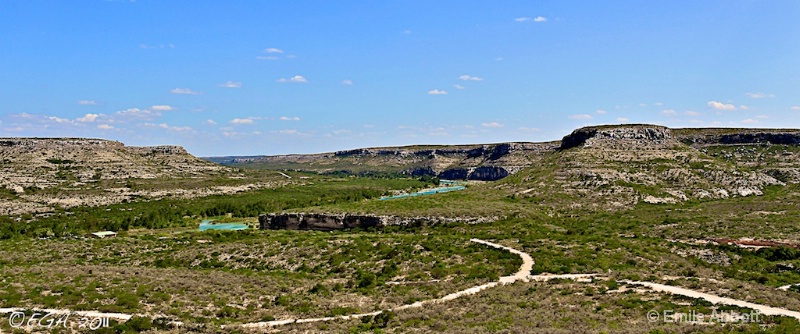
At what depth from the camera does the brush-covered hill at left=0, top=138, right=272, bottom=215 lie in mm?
105750

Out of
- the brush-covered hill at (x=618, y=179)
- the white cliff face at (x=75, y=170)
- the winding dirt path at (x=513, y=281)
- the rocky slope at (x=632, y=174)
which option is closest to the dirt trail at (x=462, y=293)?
the winding dirt path at (x=513, y=281)

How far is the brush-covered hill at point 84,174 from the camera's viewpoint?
105750 millimetres

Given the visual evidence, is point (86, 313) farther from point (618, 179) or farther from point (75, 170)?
point (75, 170)

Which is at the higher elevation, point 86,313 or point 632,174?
point 632,174

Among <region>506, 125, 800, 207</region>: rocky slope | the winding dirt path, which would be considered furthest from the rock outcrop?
the winding dirt path

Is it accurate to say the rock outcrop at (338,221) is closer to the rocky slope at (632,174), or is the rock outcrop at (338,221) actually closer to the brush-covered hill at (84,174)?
the rocky slope at (632,174)

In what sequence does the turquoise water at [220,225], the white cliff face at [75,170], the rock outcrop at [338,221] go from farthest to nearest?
the white cliff face at [75,170] < the turquoise water at [220,225] < the rock outcrop at [338,221]

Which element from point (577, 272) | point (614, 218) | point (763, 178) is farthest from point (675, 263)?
point (763, 178)

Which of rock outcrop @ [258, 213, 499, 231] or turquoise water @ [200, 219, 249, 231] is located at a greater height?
rock outcrop @ [258, 213, 499, 231]

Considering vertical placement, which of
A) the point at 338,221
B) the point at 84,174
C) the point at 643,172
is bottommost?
the point at 338,221

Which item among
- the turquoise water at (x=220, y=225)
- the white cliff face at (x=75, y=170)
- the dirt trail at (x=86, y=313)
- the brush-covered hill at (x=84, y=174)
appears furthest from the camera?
the brush-covered hill at (x=84, y=174)

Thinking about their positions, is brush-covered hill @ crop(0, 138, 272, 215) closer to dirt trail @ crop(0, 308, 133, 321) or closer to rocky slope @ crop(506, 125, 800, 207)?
dirt trail @ crop(0, 308, 133, 321)

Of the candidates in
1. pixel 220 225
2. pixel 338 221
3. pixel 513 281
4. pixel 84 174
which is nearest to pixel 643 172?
pixel 338 221

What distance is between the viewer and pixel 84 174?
12650cm
